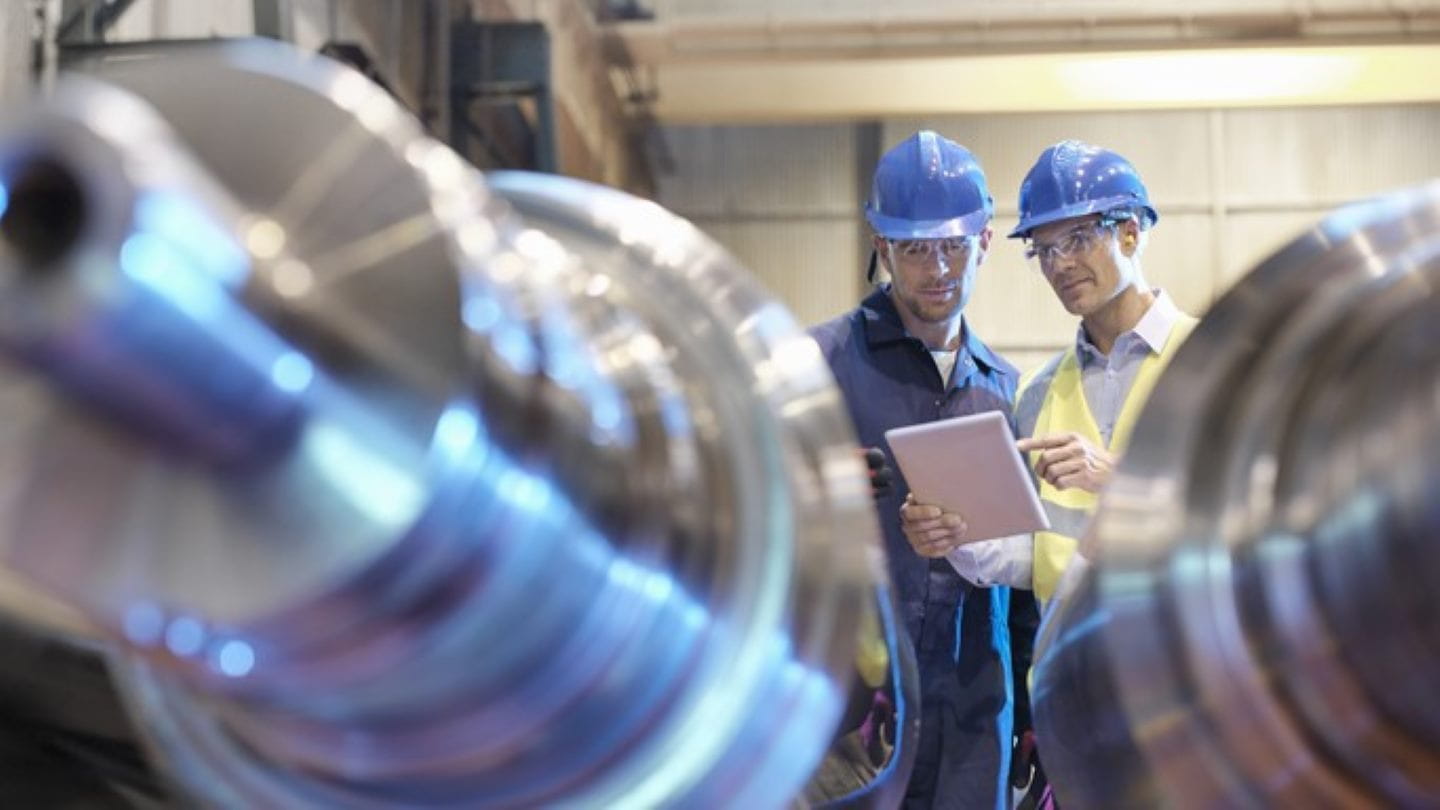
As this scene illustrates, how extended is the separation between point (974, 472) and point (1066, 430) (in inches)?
16.9

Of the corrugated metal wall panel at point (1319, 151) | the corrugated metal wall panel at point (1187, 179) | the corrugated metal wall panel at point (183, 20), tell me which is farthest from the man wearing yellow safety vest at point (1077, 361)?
the corrugated metal wall panel at point (1319, 151)

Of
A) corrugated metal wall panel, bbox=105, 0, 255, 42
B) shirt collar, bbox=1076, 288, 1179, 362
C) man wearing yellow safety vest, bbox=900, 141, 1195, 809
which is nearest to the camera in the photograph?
man wearing yellow safety vest, bbox=900, 141, 1195, 809

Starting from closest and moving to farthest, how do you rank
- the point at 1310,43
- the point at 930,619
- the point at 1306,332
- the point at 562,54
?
1. the point at 1306,332
2. the point at 930,619
3. the point at 562,54
4. the point at 1310,43

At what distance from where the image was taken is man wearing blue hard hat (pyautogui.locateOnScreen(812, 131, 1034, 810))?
2.19 metres

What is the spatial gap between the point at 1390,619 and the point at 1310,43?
6677 millimetres

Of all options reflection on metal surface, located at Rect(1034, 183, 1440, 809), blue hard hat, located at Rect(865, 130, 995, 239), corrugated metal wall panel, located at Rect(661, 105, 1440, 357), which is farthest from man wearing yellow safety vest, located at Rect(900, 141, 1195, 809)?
corrugated metal wall panel, located at Rect(661, 105, 1440, 357)

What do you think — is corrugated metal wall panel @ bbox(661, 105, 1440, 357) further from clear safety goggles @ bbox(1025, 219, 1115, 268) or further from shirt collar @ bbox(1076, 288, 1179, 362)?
shirt collar @ bbox(1076, 288, 1179, 362)

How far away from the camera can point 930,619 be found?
226 cm

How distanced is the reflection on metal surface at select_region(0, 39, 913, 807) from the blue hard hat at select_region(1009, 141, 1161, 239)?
6.93 feet

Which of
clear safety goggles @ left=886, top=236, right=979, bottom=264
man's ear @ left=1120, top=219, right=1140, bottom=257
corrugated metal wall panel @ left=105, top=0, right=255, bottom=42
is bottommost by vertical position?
man's ear @ left=1120, top=219, right=1140, bottom=257

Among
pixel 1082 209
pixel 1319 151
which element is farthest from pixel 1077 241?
pixel 1319 151

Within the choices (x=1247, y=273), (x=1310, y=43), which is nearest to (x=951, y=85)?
(x=1310, y=43)

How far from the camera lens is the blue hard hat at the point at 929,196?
2479 mm

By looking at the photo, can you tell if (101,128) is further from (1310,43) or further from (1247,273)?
(1310,43)
